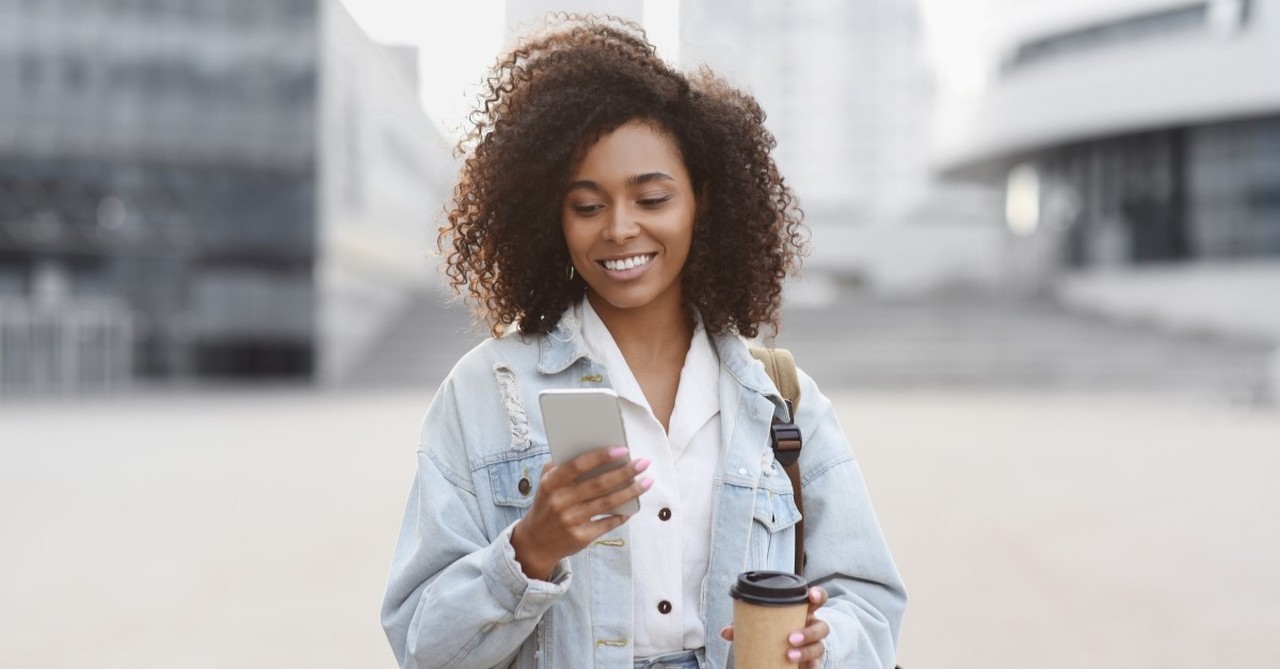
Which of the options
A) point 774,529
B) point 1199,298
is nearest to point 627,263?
point 774,529

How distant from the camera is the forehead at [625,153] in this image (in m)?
2.01

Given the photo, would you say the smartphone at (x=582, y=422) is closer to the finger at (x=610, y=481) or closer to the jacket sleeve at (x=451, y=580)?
the finger at (x=610, y=481)

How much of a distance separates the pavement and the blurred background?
4 cm

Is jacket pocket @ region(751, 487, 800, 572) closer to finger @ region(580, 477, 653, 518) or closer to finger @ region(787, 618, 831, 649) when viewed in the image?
finger @ region(787, 618, 831, 649)

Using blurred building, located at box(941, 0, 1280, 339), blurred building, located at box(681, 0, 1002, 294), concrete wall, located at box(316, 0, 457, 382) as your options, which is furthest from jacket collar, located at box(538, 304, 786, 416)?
blurred building, located at box(681, 0, 1002, 294)

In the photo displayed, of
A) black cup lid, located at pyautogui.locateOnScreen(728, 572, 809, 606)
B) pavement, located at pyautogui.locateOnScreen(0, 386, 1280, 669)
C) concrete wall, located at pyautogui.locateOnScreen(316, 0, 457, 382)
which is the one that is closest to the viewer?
black cup lid, located at pyautogui.locateOnScreen(728, 572, 809, 606)

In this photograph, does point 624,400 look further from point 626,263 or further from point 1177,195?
point 1177,195

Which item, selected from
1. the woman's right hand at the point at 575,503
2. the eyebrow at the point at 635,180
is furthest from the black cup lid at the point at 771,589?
the eyebrow at the point at 635,180

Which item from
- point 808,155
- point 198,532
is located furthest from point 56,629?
point 808,155

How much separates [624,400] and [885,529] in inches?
225

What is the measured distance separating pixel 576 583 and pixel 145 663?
134 inches

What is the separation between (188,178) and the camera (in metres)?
24.6

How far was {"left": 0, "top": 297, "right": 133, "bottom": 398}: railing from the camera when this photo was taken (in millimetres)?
20922

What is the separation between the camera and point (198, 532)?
752 cm
